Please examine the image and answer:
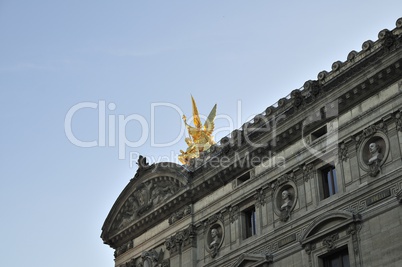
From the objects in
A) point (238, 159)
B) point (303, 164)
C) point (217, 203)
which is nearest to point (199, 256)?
point (217, 203)

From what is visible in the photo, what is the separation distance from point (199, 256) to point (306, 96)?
1201 cm

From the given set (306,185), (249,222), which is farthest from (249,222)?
(306,185)

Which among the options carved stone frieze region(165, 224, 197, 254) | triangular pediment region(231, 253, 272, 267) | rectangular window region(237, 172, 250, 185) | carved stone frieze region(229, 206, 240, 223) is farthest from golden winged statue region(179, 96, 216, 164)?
triangular pediment region(231, 253, 272, 267)

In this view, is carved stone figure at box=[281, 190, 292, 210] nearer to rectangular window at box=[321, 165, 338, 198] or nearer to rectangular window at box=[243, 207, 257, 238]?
rectangular window at box=[321, 165, 338, 198]

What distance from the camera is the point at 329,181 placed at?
131 ft

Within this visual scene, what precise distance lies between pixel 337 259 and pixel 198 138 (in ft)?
63.6

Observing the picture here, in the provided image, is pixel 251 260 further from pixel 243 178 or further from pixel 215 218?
pixel 243 178

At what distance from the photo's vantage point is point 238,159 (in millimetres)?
45500

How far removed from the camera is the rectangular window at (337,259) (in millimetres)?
37000

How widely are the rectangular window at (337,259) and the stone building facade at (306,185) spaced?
0.16 feet

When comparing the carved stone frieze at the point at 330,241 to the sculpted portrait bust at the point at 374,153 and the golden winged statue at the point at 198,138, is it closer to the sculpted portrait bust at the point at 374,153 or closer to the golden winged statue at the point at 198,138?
the sculpted portrait bust at the point at 374,153

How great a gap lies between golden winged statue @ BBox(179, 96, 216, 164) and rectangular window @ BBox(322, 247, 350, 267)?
57.9 feet

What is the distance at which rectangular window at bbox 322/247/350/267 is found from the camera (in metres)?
37.0

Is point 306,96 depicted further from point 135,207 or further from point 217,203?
point 135,207
